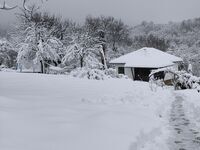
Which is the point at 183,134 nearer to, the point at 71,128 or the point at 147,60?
the point at 71,128

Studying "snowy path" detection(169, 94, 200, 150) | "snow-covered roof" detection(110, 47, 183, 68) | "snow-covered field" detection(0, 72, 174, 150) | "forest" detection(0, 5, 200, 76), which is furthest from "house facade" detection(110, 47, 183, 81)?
"snow-covered field" detection(0, 72, 174, 150)

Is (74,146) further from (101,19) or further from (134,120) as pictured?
(101,19)

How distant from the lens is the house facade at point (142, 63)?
41.7 m

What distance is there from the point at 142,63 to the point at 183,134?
33733 millimetres

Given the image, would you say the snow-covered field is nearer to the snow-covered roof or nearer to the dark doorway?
the snow-covered roof

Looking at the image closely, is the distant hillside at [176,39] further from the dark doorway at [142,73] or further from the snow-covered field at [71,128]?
the snow-covered field at [71,128]

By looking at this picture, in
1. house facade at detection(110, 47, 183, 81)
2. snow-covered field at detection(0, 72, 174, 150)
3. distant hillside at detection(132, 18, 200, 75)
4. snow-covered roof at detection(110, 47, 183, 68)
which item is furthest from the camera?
distant hillside at detection(132, 18, 200, 75)

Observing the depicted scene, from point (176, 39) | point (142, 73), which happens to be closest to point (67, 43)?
point (142, 73)

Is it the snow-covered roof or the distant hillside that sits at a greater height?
the distant hillside

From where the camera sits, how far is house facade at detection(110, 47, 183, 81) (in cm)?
4167

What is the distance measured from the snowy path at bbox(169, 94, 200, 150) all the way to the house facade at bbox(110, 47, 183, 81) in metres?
29.6

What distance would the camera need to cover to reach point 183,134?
8.82m

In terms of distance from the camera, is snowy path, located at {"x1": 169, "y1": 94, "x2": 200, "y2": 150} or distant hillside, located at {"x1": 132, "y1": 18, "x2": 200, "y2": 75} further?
distant hillside, located at {"x1": 132, "y1": 18, "x2": 200, "y2": 75}

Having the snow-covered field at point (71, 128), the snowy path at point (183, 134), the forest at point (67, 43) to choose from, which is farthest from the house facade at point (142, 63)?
the snow-covered field at point (71, 128)
